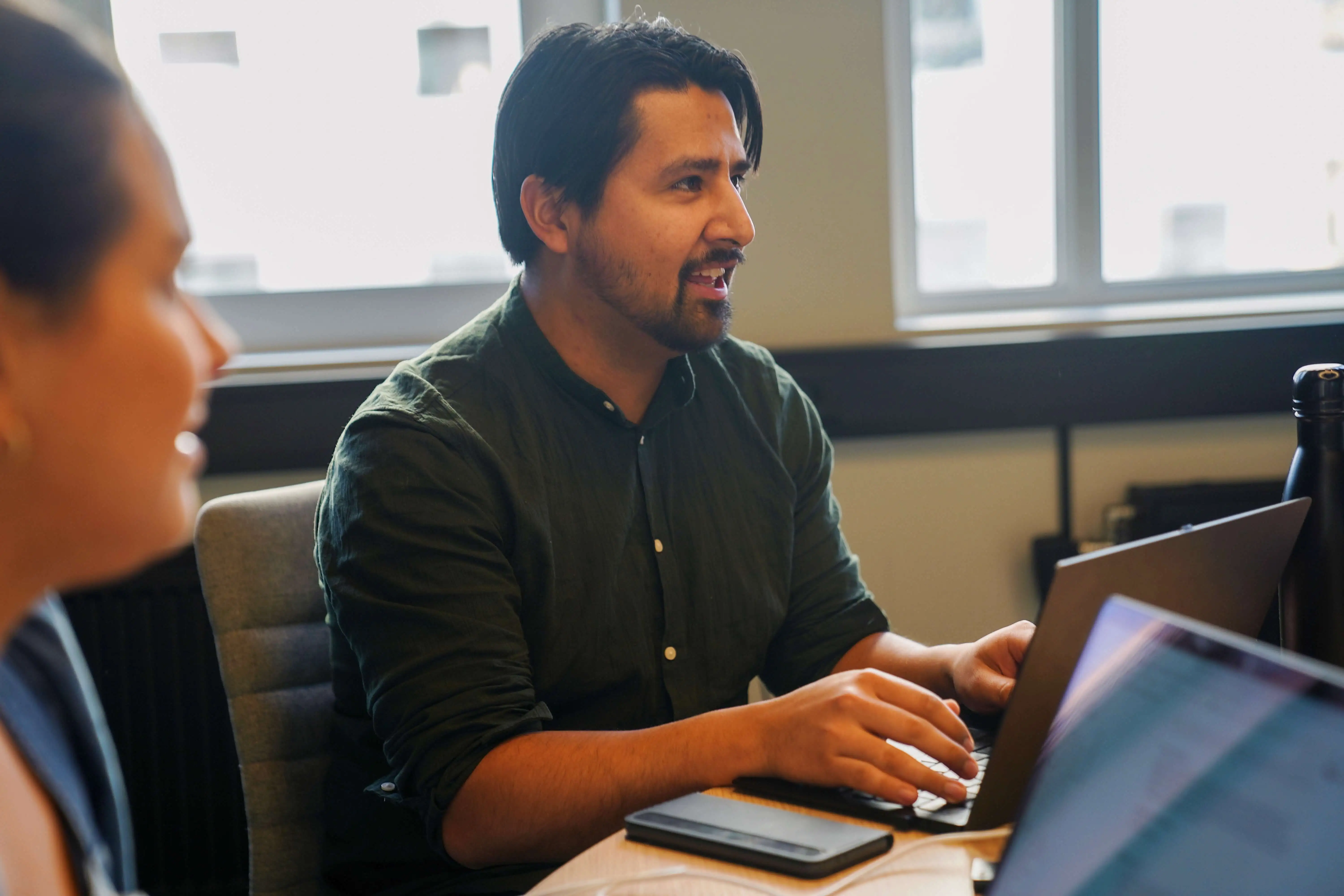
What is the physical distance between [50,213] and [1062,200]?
227 centimetres

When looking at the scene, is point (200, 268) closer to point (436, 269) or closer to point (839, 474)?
point (436, 269)

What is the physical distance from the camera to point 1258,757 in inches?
19.1

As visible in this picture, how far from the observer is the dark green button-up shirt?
1113 millimetres

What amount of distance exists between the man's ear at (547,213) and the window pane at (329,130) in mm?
799

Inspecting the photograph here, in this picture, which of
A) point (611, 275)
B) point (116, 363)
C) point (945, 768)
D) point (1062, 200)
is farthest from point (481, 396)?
point (1062, 200)

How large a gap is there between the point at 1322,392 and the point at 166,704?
73.6 inches

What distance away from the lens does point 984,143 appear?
2430 mm

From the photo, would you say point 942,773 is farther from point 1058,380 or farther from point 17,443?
point 1058,380

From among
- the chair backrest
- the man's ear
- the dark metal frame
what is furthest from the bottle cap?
the dark metal frame

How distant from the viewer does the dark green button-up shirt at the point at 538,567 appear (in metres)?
1.11

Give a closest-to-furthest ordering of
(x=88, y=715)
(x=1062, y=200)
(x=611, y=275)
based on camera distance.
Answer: (x=88, y=715)
(x=611, y=275)
(x=1062, y=200)

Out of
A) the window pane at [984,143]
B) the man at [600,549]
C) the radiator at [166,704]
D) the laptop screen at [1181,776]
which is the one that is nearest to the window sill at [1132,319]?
the window pane at [984,143]

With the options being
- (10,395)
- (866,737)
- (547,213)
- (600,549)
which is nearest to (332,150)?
(547,213)

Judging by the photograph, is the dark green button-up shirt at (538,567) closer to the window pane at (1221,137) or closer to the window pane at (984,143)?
the window pane at (984,143)
